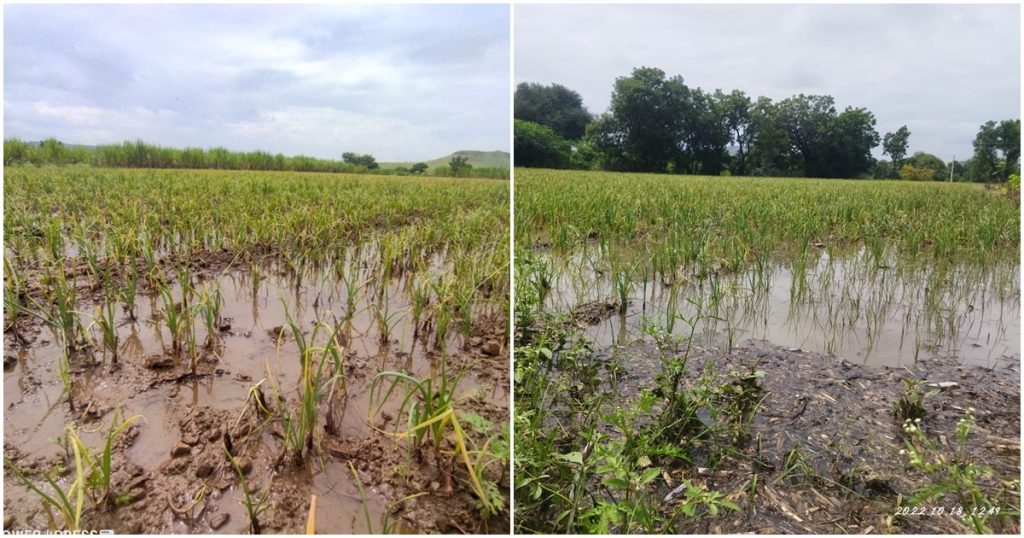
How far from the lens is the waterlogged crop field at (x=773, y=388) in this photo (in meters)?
1.42

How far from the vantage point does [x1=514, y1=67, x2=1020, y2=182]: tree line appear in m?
3.34

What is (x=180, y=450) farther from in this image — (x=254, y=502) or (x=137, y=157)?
(x=137, y=157)

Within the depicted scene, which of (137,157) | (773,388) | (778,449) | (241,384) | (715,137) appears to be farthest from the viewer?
(715,137)

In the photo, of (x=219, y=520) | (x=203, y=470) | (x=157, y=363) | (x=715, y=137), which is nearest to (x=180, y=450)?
(x=203, y=470)

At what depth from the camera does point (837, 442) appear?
1719mm

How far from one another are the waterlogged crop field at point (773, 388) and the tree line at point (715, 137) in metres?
0.80

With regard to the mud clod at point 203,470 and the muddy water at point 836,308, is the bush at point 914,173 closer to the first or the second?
the muddy water at point 836,308

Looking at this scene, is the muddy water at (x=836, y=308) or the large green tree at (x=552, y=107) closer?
the large green tree at (x=552, y=107)

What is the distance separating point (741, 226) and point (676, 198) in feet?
9.53

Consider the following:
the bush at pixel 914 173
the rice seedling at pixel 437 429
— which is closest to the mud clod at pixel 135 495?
the rice seedling at pixel 437 429

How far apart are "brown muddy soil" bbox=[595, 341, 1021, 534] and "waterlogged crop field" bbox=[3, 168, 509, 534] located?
665 millimetres

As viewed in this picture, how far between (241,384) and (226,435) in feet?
1.85

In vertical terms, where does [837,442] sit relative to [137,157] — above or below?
below

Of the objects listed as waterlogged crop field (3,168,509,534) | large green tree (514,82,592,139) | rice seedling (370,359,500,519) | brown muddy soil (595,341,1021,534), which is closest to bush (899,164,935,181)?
large green tree (514,82,592,139)
